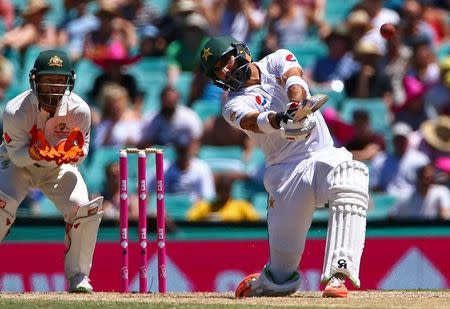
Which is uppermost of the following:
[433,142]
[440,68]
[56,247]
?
[440,68]

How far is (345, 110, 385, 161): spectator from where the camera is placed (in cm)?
1162

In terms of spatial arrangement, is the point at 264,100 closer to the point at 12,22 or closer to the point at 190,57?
the point at 190,57

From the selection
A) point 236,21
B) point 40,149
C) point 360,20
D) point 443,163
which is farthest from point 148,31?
point 40,149

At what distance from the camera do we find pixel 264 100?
23.6ft

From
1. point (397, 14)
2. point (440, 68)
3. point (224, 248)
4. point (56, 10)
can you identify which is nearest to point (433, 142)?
Answer: point (440, 68)

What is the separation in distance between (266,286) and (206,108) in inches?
205

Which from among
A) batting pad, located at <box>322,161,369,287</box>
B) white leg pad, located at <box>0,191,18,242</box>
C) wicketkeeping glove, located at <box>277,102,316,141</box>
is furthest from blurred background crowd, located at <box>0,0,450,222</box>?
wicketkeeping glove, located at <box>277,102,316,141</box>

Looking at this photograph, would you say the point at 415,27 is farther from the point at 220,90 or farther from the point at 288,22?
the point at 220,90

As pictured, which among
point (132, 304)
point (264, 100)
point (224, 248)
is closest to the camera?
point (132, 304)

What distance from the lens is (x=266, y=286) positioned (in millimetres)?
7352

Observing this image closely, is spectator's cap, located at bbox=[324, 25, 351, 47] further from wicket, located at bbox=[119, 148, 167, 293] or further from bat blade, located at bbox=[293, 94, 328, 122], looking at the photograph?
bat blade, located at bbox=[293, 94, 328, 122]

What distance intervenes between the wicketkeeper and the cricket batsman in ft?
3.56

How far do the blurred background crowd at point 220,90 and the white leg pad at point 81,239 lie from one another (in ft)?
8.62

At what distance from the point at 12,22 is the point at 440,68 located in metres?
4.87
